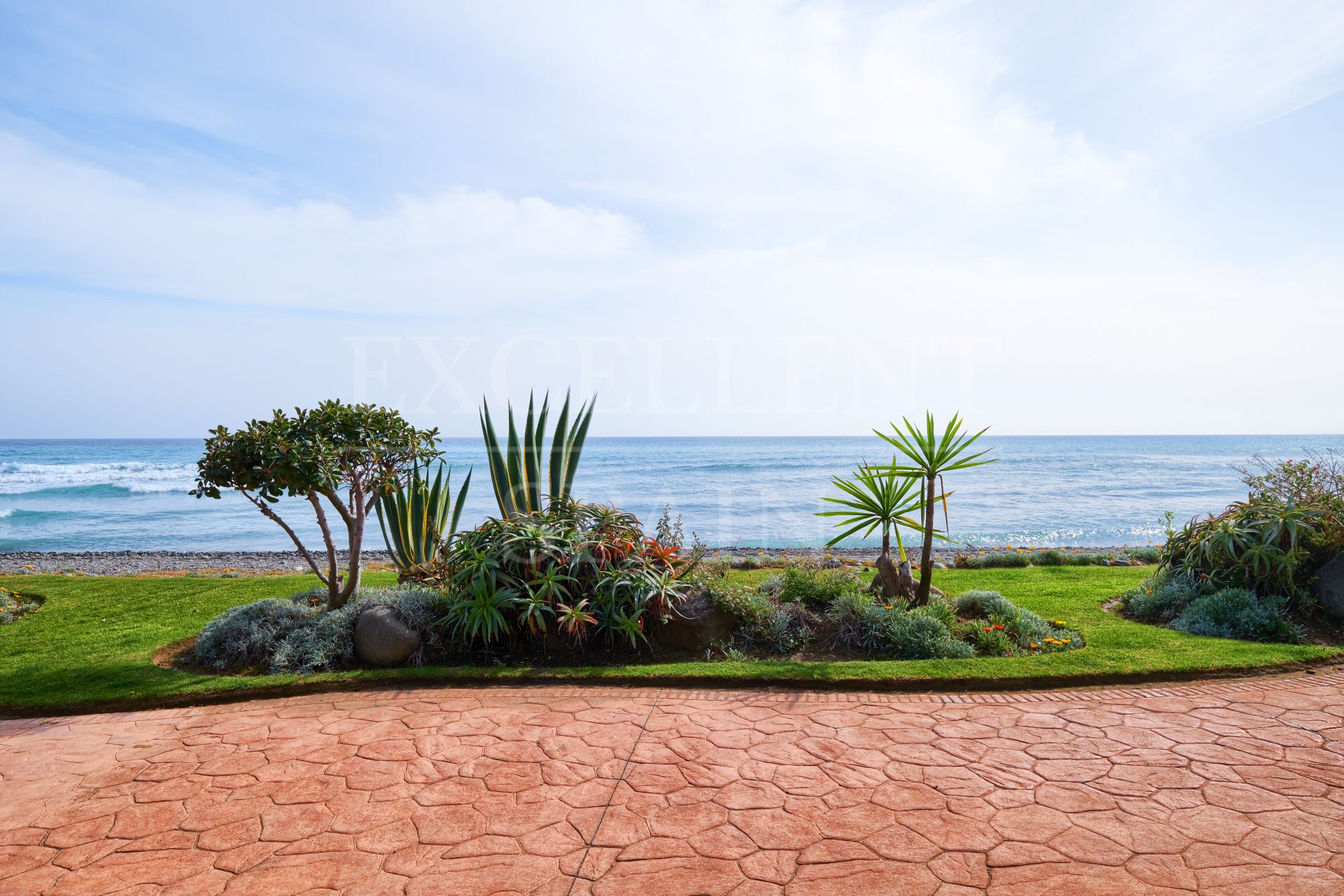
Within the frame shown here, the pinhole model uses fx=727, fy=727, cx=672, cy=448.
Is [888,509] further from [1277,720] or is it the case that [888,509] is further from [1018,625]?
[1277,720]

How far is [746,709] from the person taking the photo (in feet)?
15.8

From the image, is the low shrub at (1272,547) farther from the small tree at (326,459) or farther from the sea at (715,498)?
the small tree at (326,459)

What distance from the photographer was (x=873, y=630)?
20.3 feet

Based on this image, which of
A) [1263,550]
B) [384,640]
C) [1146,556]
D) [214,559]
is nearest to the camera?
[384,640]

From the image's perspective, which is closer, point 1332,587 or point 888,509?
point 1332,587

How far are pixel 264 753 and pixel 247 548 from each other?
1890 centimetres

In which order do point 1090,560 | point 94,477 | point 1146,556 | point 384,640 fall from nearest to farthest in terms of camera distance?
point 384,640 → point 1090,560 → point 1146,556 → point 94,477

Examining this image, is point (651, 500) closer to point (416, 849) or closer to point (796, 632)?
point (796, 632)

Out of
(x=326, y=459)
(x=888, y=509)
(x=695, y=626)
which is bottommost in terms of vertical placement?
(x=695, y=626)

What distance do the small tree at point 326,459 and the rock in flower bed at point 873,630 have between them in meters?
3.11

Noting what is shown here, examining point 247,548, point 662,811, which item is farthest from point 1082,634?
point 247,548

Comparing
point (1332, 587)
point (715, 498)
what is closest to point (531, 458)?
point (1332, 587)

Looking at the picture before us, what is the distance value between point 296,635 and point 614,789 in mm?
3741

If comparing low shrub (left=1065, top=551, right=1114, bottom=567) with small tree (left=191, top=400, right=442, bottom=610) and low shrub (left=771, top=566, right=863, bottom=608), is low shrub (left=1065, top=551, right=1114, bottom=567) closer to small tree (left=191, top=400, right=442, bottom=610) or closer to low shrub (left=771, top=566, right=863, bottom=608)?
low shrub (left=771, top=566, right=863, bottom=608)
